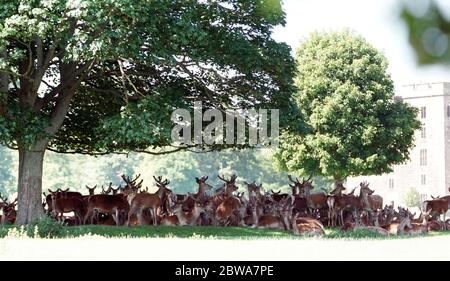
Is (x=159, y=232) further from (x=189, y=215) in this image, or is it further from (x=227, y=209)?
(x=227, y=209)

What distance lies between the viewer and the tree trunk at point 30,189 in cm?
1886

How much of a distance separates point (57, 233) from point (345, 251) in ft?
21.3

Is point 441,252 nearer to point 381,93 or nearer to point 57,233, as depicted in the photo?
point 57,233

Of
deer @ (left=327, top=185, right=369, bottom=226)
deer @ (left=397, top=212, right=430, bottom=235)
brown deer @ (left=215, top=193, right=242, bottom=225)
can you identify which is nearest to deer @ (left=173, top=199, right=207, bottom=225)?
brown deer @ (left=215, top=193, right=242, bottom=225)

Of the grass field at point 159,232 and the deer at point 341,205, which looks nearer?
the grass field at point 159,232

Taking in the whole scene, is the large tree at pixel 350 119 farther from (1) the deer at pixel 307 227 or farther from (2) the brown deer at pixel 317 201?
(1) the deer at pixel 307 227

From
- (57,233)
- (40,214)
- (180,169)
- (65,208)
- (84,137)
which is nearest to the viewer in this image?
(57,233)

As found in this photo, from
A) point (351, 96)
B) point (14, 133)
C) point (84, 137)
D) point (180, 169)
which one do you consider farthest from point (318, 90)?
point (180, 169)

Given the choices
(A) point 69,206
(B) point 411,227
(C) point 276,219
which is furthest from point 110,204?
(B) point 411,227

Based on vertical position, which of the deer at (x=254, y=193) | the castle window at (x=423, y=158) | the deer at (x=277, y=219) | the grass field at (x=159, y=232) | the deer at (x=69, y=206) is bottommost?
the grass field at (x=159, y=232)

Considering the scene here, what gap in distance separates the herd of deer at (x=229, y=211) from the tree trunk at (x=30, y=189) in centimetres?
191

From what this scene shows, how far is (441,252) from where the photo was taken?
13.7 m

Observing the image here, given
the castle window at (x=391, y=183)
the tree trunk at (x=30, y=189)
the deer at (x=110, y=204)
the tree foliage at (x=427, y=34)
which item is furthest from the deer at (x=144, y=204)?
the castle window at (x=391, y=183)

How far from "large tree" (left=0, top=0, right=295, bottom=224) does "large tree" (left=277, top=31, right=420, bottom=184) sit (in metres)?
13.3
